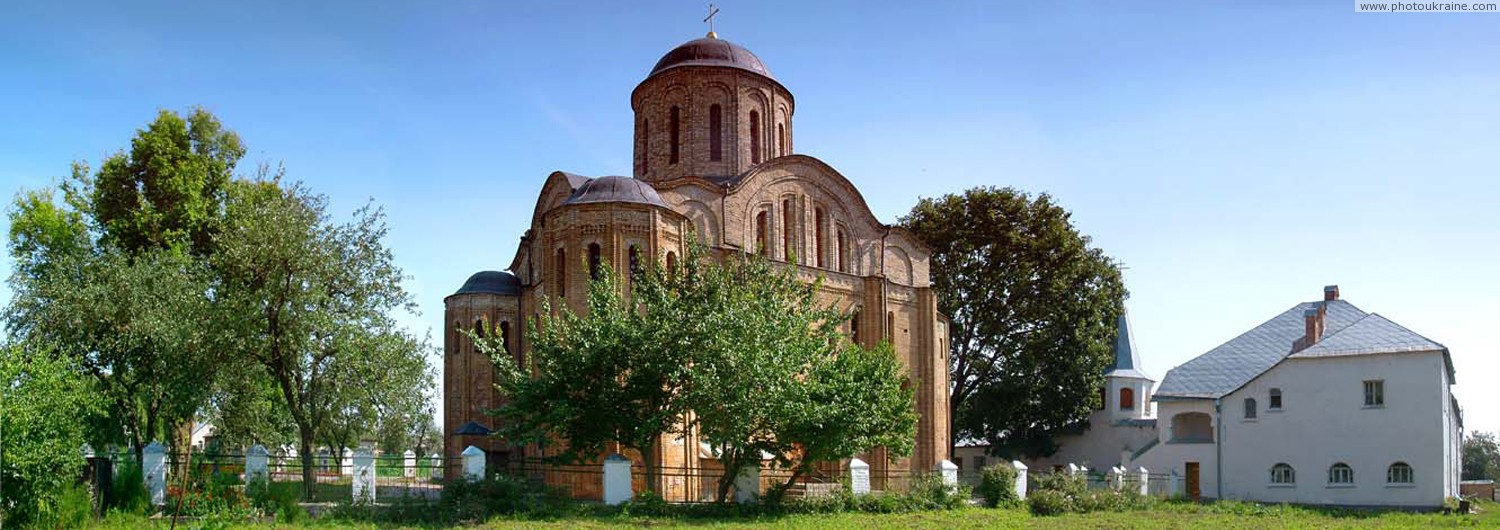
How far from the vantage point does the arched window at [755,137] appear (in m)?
27.8

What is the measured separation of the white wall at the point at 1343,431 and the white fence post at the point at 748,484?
15289 mm

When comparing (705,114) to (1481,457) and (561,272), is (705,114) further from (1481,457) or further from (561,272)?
Answer: (1481,457)

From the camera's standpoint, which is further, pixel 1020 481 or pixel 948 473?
pixel 1020 481

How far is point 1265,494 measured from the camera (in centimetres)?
2789

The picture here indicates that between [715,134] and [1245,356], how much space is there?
17503mm

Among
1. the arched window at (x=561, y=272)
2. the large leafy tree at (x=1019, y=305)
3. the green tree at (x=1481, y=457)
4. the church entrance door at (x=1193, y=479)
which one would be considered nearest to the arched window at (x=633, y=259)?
the arched window at (x=561, y=272)

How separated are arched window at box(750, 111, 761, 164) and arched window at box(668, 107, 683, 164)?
185 cm

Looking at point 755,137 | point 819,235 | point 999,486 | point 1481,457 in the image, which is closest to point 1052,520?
point 999,486

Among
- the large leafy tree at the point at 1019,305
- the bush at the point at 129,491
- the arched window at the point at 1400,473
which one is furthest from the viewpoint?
the large leafy tree at the point at 1019,305

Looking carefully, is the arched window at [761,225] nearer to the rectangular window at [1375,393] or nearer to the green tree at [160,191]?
the green tree at [160,191]

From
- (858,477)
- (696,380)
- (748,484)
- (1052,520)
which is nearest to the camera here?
(696,380)

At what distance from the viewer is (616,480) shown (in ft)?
61.1

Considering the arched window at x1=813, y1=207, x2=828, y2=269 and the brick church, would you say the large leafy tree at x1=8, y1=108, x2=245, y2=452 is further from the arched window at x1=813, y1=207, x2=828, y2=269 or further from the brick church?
the arched window at x1=813, y1=207, x2=828, y2=269

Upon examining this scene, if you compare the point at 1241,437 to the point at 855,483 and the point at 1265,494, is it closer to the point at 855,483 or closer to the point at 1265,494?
the point at 1265,494
